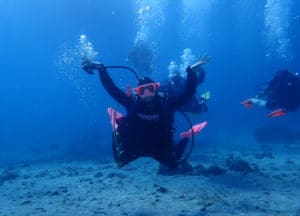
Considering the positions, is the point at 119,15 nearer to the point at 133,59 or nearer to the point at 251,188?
the point at 133,59

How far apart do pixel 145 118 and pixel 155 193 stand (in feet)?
10.00

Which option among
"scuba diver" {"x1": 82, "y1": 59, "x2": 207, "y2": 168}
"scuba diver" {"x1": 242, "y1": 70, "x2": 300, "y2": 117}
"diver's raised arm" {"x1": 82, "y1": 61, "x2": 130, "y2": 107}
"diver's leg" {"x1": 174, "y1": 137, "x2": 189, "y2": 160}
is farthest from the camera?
"scuba diver" {"x1": 242, "y1": 70, "x2": 300, "y2": 117}

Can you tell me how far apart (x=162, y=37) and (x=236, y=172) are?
11191 cm

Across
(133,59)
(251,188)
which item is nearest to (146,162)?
(251,188)

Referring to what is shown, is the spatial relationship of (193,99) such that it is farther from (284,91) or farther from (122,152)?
(122,152)

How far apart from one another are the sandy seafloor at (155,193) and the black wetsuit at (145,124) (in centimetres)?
144

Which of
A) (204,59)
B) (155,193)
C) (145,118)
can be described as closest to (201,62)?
(204,59)

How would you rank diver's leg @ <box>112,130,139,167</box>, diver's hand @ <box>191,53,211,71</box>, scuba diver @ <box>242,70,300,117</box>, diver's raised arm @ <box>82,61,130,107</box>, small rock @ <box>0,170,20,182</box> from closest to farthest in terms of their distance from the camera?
diver's hand @ <box>191,53,211,71</box>, diver's raised arm @ <box>82,61,130,107</box>, diver's leg @ <box>112,130,139,167</box>, scuba diver @ <box>242,70,300,117</box>, small rock @ <box>0,170,20,182</box>

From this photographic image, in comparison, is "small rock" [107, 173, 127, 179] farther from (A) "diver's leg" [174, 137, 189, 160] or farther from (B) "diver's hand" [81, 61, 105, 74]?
(B) "diver's hand" [81, 61, 105, 74]

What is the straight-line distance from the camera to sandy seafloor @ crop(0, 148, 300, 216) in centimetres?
772

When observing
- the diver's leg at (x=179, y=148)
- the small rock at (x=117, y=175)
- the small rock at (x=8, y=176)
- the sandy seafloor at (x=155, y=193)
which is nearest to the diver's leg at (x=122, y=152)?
the diver's leg at (x=179, y=148)

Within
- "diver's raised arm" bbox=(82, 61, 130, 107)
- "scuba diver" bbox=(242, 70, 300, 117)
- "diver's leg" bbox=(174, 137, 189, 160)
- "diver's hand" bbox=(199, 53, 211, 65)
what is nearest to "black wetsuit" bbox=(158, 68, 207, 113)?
"scuba diver" bbox=(242, 70, 300, 117)

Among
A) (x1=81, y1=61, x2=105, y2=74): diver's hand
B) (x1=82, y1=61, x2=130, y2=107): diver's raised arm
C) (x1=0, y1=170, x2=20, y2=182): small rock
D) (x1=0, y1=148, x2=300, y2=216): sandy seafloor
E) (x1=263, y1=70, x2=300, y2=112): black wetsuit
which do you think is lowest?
(x1=0, y1=148, x2=300, y2=216): sandy seafloor

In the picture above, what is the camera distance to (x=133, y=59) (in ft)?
72.4
